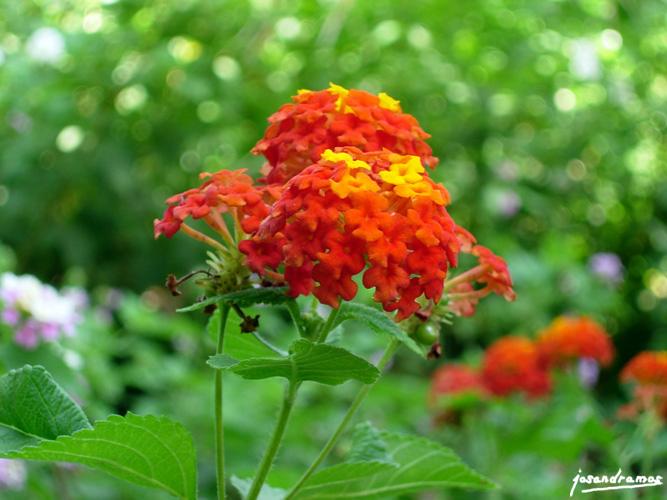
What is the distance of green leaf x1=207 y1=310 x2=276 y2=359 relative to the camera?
2.49 feet

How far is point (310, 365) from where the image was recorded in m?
0.59

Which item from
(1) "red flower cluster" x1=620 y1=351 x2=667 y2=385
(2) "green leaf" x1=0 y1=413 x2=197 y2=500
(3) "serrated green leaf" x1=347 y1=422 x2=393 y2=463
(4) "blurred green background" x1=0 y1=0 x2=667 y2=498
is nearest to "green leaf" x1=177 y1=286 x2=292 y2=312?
(2) "green leaf" x1=0 y1=413 x2=197 y2=500

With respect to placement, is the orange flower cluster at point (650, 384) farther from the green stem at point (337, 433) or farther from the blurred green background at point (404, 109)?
the blurred green background at point (404, 109)

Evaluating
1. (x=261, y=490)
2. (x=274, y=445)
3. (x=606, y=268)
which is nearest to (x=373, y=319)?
(x=274, y=445)

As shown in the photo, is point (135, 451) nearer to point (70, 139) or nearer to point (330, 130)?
point (330, 130)

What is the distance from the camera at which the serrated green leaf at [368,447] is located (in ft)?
2.48

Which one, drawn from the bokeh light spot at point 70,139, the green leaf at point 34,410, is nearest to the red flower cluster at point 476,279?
the green leaf at point 34,410

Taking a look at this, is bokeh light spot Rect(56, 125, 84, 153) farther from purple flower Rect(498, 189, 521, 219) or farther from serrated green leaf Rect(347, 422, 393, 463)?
serrated green leaf Rect(347, 422, 393, 463)

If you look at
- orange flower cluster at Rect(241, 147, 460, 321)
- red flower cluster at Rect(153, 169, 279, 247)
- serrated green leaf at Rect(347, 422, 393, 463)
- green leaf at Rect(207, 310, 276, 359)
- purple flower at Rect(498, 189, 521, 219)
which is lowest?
purple flower at Rect(498, 189, 521, 219)

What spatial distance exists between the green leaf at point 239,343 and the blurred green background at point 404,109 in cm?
143

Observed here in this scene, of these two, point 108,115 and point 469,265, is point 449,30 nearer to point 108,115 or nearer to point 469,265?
point 469,265

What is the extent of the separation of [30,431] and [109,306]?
178 centimetres

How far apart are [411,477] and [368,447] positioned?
0.18 ft

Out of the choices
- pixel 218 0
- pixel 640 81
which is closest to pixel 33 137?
pixel 218 0
